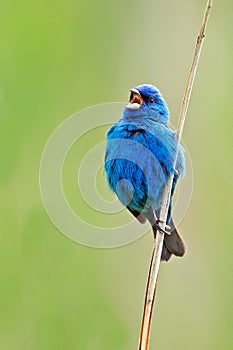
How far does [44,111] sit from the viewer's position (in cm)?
217

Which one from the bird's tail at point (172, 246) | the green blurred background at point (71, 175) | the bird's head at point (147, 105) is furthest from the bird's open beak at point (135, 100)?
the green blurred background at point (71, 175)

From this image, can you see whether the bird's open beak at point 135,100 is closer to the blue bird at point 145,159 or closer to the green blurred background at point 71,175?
the blue bird at point 145,159

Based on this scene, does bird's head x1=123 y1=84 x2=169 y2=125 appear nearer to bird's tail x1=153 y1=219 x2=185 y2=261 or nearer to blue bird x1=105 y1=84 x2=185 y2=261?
blue bird x1=105 y1=84 x2=185 y2=261

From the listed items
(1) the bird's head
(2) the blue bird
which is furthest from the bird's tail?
(1) the bird's head

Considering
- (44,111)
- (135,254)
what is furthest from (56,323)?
(44,111)

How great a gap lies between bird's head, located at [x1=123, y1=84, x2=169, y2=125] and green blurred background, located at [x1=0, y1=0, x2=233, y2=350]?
15.7 inches

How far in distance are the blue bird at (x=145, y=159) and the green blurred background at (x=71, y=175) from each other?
16.2 inches

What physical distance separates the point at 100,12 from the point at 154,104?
920 millimetres

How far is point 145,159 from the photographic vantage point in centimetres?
163

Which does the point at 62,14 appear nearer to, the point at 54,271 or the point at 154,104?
the point at 154,104

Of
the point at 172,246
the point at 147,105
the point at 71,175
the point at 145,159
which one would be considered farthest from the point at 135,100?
the point at 71,175

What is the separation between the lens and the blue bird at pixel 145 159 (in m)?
1.54

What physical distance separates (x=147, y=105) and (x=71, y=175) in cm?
64

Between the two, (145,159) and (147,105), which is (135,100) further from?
(145,159)
